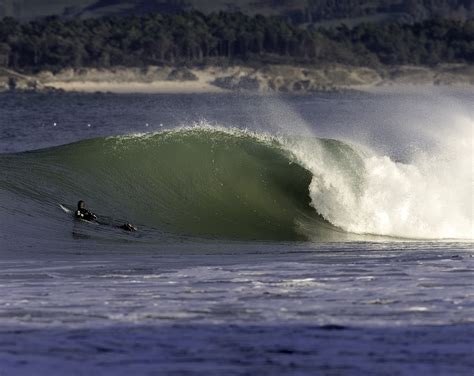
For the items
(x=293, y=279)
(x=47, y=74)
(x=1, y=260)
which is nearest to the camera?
(x=293, y=279)

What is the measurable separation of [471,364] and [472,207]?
13.2 meters

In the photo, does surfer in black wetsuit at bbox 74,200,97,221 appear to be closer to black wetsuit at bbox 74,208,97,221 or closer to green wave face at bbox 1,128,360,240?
black wetsuit at bbox 74,208,97,221

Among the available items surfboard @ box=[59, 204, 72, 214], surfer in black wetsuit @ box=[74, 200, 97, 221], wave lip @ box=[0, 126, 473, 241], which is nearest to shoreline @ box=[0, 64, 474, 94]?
wave lip @ box=[0, 126, 473, 241]

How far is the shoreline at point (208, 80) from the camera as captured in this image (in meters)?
185

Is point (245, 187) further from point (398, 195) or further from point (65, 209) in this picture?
point (65, 209)

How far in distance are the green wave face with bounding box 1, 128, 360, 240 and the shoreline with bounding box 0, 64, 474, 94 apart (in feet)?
511

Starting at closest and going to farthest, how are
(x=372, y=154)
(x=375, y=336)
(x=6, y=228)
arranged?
(x=375, y=336) < (x=6, y=228) < (x=372, y=154)

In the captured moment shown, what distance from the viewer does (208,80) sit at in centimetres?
19112

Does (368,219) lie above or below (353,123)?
below

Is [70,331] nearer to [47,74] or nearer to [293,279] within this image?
[293,279]

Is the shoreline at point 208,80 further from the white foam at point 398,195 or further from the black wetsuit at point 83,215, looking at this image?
the black wetsuit at point 83,215

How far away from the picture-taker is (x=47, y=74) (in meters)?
186

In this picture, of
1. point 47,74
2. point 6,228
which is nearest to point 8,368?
point 6,228

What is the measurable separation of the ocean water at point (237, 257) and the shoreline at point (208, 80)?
15749 cm
